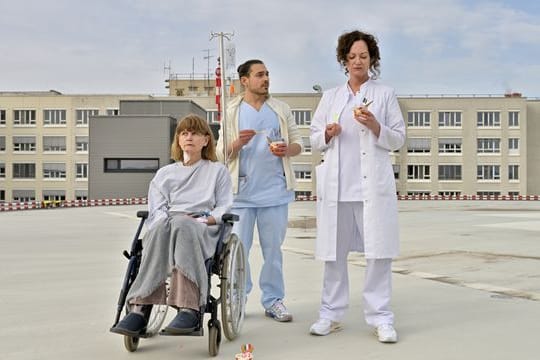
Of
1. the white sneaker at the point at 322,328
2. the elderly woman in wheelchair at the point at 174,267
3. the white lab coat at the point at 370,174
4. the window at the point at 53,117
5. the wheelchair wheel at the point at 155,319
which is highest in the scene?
the window at the point at 53,117

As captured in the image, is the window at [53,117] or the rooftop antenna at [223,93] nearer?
the rooftop antenna at [223,93]

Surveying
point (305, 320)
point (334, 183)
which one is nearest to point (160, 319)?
point (305, 320)

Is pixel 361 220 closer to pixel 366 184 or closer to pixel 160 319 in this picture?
pixel 366 184

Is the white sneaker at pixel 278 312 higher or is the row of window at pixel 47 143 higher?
the row of window at pixel 47 143

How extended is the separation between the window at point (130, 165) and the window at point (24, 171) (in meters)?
19.2

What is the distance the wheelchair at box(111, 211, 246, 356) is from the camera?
395 centimetres

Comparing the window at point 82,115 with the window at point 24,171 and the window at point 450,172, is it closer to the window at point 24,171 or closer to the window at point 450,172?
the window at point 24,171

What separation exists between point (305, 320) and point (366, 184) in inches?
48.2

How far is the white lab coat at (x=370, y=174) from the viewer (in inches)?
175

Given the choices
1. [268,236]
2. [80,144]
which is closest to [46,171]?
[80,144]

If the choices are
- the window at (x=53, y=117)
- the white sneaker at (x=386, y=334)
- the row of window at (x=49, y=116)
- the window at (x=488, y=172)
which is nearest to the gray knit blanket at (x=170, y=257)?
the white sneaker at (x=386, y=334)

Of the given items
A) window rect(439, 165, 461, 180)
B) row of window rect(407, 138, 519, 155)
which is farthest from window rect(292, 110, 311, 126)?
window rect(439, 165, 461, 180)

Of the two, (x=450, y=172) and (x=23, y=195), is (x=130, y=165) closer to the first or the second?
(x=23, y=195)

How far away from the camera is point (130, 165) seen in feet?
161
